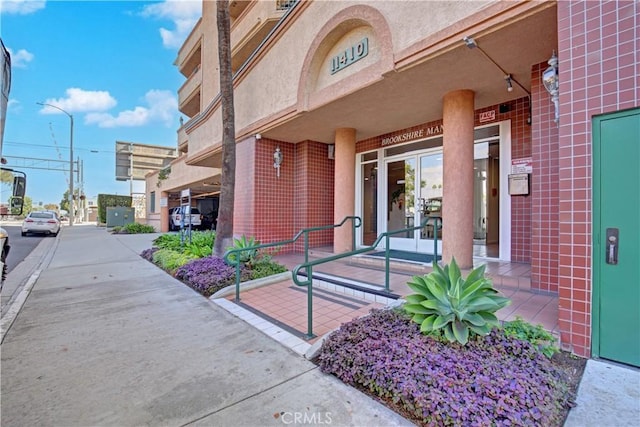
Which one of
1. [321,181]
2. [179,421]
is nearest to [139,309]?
[179,421]

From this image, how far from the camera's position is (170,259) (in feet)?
23.9

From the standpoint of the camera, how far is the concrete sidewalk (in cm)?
204

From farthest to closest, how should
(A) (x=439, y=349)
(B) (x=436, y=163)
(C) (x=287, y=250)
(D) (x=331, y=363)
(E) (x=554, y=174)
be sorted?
(C) (x=287, y=250)
(B) (x=436, y=163)
(E) (x=554, y=174)
(D) (x=331, y=363)
(A) (x=439, y=349)

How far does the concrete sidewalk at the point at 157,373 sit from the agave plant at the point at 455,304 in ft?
2.83

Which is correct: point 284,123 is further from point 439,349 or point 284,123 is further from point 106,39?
point 106,39

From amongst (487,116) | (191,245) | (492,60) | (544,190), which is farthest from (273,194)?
(544,190)

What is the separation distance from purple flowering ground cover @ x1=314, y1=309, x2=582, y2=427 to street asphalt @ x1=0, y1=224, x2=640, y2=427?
121mm

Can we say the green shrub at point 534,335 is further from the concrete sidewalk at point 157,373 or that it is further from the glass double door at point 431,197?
the glass double door at point 431,197

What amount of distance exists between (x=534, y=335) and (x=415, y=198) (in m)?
4.25

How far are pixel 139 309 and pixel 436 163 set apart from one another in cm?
603

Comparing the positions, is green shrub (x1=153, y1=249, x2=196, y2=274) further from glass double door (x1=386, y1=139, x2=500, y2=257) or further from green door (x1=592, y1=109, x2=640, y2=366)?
green door (x1=592, y1=109, x2=640, y2=366)

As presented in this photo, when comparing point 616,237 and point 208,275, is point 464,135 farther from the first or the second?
point 208,275

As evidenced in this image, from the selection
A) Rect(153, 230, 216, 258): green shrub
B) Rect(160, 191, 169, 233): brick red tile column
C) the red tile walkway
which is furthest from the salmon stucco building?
Rect(160, 191, 169, 233): brick red tile column

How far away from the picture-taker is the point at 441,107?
18.2 feet
